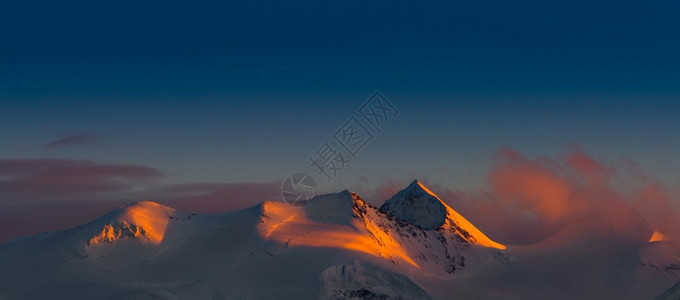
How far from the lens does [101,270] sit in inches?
7205

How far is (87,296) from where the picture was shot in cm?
16925

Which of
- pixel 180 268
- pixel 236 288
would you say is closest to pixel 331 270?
pixel 236 288

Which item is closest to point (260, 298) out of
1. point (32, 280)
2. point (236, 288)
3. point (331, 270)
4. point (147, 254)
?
point (236, 288)

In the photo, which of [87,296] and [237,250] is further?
[237,250]

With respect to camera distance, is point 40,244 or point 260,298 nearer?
point 260,298

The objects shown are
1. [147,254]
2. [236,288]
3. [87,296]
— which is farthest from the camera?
[147,254]

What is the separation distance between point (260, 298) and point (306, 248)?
24.4 m

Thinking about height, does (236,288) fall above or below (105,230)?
below

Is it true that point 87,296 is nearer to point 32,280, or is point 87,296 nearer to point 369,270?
point 32,280

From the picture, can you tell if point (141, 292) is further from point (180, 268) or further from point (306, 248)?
point (306, 248)

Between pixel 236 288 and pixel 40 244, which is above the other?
pixel 40 244

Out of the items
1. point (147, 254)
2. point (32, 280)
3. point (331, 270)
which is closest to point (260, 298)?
point (331, 270)

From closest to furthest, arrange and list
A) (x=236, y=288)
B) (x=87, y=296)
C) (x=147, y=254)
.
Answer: (x=87, y=296)
(x=236, y=288)
(x=147, y=254)

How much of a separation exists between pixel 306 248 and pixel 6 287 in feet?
224
